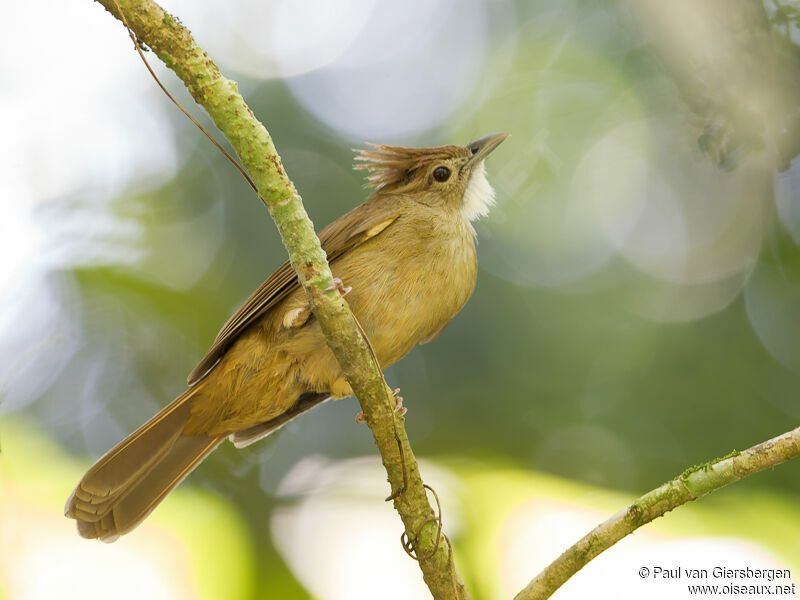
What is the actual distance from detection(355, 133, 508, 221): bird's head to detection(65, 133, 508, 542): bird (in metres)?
0.29

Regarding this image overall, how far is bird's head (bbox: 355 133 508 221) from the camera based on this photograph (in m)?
4.05

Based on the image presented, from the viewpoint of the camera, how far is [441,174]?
4.11 metres

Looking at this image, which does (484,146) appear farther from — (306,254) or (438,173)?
(306,254)

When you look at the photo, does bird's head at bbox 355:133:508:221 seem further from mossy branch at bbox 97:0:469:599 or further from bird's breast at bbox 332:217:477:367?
mossy branch at bbox 97:0:469:599

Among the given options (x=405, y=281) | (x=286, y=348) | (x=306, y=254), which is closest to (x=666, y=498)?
(x=306, y=254)

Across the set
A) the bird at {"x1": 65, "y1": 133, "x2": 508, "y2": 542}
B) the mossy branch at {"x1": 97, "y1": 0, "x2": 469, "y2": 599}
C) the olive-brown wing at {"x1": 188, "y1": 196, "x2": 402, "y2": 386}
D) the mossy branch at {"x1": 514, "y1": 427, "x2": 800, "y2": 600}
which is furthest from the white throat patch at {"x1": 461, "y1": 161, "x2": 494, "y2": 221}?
the mossy branch at {"x1": 514, "y1": 427, "x2": 800, "y2": 600}

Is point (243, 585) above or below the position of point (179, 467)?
below

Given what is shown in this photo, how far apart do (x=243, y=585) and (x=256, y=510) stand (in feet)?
3.59

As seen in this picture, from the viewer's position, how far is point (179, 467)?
355cm

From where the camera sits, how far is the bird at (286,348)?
3412 mm

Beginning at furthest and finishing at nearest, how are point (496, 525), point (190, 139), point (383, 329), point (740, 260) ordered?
1. point (190, 139)
2. point (740, 260)
3. point (496, 525)
4. point (383, 329)

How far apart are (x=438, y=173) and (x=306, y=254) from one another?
1794 mm

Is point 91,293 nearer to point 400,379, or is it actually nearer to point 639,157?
point 400,379

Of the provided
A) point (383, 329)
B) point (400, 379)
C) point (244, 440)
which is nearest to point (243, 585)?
point (244, 440)
